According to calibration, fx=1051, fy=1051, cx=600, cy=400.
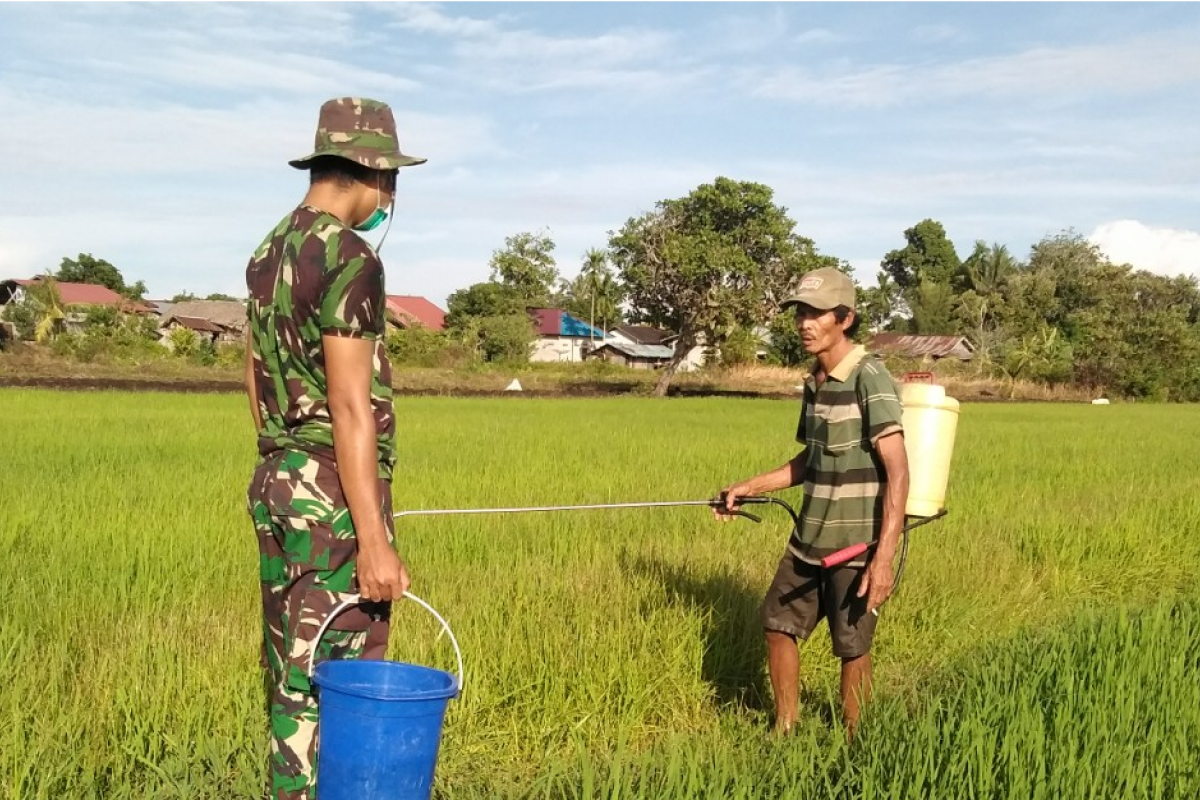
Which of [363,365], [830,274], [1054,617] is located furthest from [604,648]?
[1054,617]

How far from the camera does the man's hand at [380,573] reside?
83.6 inches

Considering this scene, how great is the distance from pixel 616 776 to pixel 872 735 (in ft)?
2.66

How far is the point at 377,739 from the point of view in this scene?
1.90 meters

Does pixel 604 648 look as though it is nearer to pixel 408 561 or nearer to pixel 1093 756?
pixel 1093 756

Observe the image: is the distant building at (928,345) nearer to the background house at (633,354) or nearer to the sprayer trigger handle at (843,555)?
the background house at (633,354)

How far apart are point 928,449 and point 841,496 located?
0.42 meters

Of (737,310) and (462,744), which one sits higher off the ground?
(737,310)

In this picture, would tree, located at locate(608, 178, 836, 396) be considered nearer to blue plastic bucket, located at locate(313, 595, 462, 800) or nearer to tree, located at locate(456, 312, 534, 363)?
tree, located at locate(456, 312, 534, 363)

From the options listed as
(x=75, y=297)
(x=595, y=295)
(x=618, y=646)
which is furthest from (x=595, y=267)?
(x=618, y=646)

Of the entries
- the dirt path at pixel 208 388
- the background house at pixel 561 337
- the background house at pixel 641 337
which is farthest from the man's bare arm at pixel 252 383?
the background house at pixel 641 337

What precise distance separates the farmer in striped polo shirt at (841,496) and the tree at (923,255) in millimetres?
71925

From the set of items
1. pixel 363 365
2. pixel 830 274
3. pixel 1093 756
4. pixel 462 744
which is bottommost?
pixel 462 744

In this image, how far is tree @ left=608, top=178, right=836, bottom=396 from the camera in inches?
1109

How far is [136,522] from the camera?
571 cm
